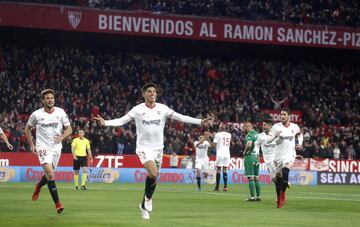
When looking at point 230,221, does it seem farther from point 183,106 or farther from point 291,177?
point 183,106

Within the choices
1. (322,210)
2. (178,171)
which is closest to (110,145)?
(178,171)

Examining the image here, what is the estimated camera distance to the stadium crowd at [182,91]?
43125mm

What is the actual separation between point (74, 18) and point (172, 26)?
19.7ft

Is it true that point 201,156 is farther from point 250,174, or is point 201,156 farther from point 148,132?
point 148,132

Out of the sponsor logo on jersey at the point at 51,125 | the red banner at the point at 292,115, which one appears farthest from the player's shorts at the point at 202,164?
the red banner at the point at 292,115

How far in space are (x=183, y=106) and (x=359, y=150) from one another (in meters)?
10.6

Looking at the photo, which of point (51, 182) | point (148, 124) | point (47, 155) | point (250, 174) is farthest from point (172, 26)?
point (148, 124)

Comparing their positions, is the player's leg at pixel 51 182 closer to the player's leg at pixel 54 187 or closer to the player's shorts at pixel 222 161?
the player's leg at pixel 54 187

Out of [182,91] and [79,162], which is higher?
[182,91]

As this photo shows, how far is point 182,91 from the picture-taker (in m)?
50.1

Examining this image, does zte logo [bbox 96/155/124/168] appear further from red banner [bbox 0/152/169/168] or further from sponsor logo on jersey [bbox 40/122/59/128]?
sponsor logo on jersey [bbox 40/122/59/128]

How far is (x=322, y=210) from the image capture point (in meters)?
20.4

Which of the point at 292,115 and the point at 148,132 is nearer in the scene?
the point at 148,132

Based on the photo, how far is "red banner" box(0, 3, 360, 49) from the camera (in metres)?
46.4
